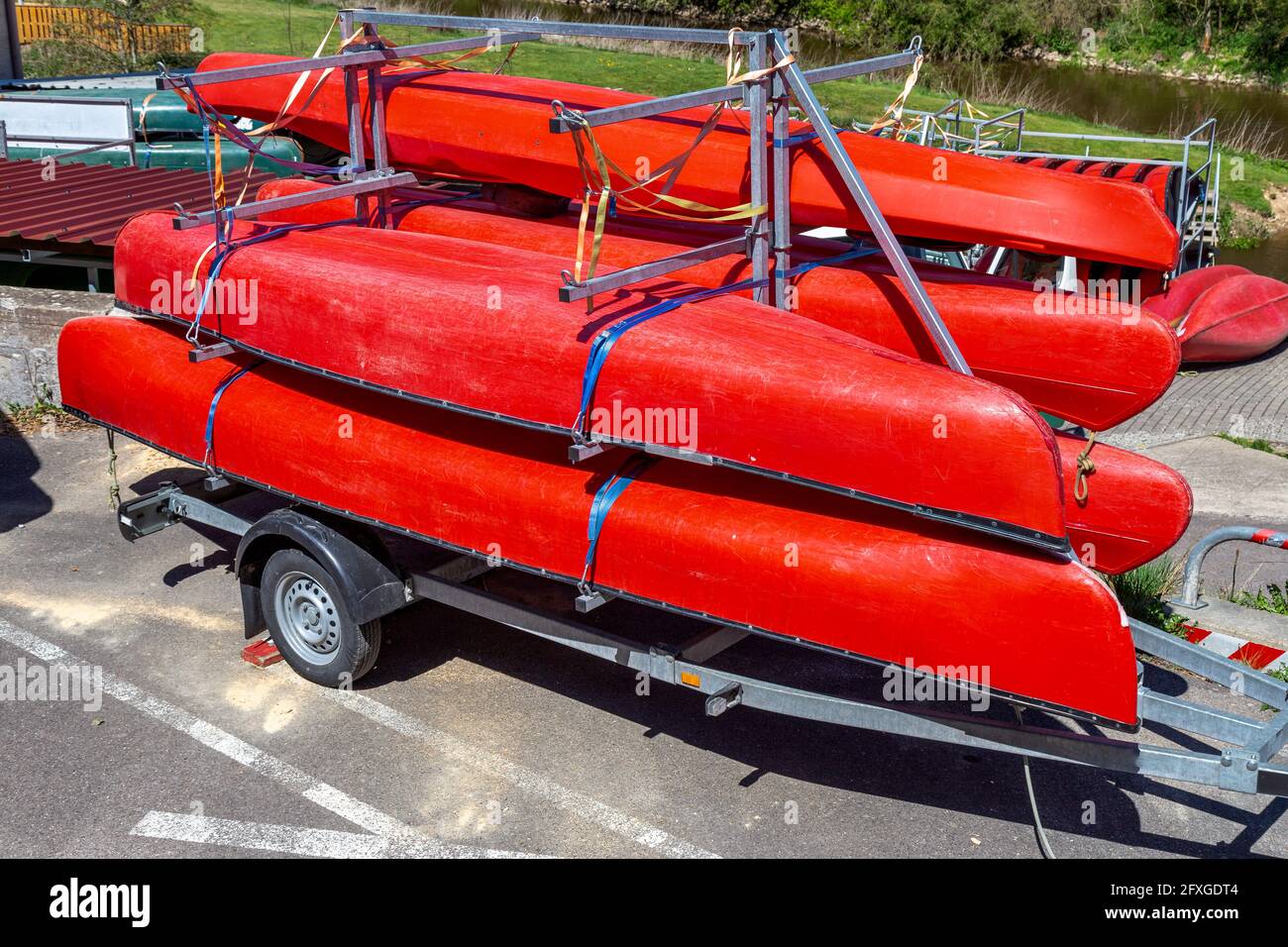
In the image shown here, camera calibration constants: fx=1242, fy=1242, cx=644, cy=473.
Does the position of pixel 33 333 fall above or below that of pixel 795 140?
below

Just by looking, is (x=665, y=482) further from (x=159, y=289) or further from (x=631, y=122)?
(x=159, y=289)

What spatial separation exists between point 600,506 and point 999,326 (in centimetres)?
208

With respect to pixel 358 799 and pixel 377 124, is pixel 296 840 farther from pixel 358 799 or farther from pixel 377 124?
pixel 377 124

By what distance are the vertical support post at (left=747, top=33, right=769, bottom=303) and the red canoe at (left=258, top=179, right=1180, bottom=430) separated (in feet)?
0.68

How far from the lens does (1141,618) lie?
22.6 feet

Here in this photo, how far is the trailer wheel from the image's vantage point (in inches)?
240

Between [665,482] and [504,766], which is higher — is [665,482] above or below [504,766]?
above

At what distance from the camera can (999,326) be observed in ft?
19.0

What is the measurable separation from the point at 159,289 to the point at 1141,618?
228 inches

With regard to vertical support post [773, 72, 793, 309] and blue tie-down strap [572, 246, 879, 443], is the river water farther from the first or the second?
blue tie-down strap [572, 246, 879, 443]

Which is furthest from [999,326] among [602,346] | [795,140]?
[602,346]

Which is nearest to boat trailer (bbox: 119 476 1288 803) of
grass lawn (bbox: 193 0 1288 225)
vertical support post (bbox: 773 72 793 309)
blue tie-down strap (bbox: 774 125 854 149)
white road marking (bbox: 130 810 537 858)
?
Answer: white road marking (bbox: 130 810 537 858)
